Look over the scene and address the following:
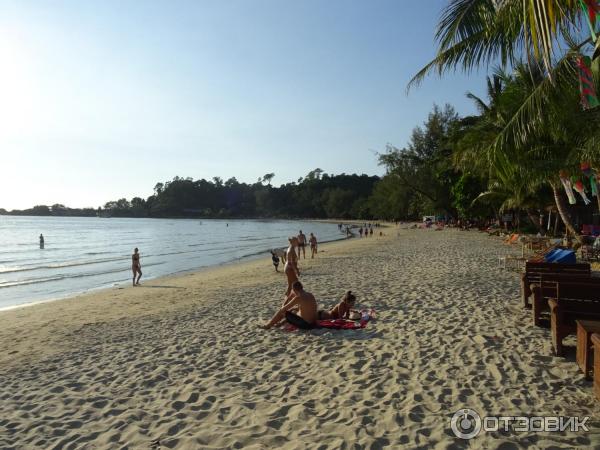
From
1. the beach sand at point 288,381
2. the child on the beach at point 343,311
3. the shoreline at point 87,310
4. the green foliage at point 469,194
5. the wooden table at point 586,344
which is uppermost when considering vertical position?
the green foliage at point 469,194

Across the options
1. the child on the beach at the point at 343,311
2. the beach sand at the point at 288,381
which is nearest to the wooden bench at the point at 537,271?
the beach sand at the point at 288,381

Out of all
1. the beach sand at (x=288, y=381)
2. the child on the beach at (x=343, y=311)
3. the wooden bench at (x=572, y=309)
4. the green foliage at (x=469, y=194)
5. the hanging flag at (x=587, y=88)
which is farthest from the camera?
the green foliage at (x=469, y=194)

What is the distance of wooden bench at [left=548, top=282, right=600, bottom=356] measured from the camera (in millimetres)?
4832

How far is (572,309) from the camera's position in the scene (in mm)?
4973

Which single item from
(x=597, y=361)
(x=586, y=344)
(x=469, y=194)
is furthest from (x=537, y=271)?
(x=469, y=194)

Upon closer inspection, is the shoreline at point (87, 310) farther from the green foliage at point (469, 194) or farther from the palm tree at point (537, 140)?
the green foliage at point (469, 194)

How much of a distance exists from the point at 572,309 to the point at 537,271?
8.71 feet

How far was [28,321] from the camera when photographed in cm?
996

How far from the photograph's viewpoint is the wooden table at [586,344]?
13.3ft

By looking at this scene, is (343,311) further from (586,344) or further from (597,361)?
(597,361)

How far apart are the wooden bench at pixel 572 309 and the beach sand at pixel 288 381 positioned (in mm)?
281

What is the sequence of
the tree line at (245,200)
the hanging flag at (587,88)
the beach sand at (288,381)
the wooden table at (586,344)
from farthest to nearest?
the tree line at (245,200) → the hanging flag at (587,88) → the wooden table at (586,344) → the beach sand at (288,381)

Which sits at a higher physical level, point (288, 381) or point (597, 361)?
point (597, 361)

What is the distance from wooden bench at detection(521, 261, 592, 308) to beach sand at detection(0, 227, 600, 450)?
1.39ft
